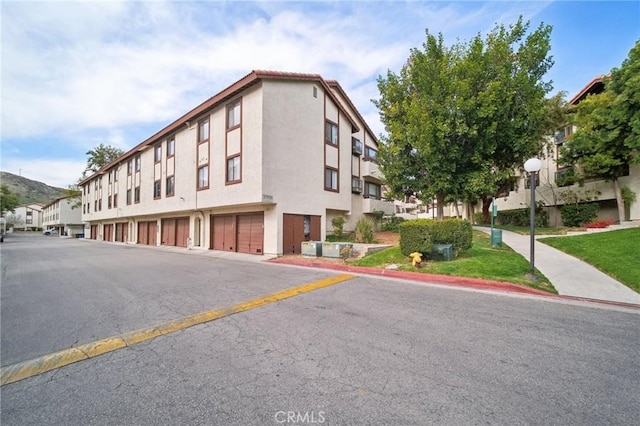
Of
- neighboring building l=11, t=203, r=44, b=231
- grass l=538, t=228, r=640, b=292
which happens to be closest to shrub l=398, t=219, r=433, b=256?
grass l=538, t=228, r=640, b=292

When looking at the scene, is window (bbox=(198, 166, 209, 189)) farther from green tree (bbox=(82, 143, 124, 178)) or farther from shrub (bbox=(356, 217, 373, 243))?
green tree (bbox=(82, 143, 124, 178))

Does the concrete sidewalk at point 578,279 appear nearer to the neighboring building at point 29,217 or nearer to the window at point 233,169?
the window at point 233,169

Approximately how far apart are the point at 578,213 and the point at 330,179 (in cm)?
1845

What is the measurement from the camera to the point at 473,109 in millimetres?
15641

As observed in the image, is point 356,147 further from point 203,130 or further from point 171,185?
point 171,185

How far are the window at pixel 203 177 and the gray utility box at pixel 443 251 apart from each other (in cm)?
1510

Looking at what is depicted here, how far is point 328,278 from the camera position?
8.98 metres

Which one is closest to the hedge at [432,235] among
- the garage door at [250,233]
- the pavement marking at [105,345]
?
the pavement marking at [105,345]

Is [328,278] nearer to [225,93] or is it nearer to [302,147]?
[302,147]

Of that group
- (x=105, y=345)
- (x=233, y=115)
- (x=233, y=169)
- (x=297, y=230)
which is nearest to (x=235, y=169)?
(x=233, y=169)

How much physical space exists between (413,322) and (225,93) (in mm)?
17358

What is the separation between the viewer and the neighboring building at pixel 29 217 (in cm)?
8588

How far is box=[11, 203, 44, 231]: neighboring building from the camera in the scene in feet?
282

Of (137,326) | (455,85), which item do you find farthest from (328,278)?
(455,85)
